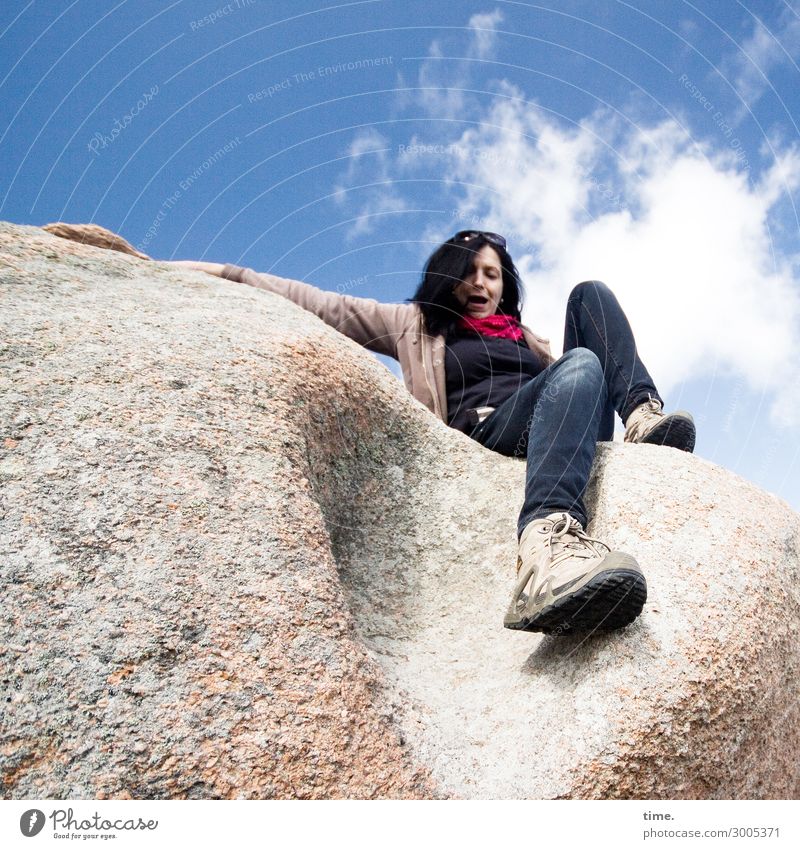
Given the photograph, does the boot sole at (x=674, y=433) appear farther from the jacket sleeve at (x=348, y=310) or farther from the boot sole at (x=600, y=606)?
the jacket sleeve at (x=348, y=310)

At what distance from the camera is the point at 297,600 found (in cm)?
243

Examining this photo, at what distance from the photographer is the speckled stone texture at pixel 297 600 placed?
6.77 feet

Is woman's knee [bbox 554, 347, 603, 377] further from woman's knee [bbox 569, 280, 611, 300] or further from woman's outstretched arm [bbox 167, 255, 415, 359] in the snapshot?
woman's outstretched arm [bbox 167, 255, 415, 359]

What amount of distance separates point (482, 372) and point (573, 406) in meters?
1.36

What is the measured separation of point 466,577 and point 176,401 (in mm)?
1883

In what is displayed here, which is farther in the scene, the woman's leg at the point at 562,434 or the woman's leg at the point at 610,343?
the woman's leg at the point at 610,343

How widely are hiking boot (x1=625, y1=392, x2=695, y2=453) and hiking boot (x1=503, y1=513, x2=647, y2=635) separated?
1.37 m

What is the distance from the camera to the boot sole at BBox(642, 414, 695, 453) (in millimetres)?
4031

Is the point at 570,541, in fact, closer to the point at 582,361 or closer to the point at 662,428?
the point at 582,361

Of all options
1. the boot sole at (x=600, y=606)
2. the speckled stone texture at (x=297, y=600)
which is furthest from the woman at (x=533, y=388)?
the speckled stone texture at (x=297, y=600)

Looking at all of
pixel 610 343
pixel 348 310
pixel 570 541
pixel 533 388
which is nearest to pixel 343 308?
pixel 348 310

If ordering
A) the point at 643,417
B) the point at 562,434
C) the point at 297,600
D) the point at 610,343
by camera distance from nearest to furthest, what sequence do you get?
the point at 297,600 → the point at 562,434 → the point at 643,417 → the point at 610,343

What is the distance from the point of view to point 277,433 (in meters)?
3.02

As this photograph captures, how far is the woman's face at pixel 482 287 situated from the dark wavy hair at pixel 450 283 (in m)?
0.04
